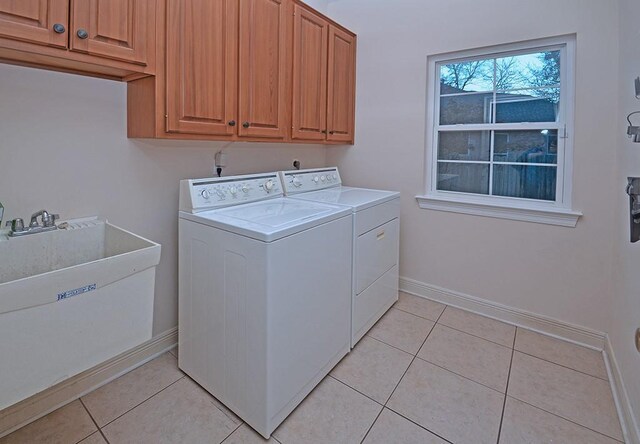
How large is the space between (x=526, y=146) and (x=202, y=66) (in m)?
2.12

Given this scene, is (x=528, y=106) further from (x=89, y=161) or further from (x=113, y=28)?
(x=89, y=161)

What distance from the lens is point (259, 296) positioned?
1.47 metres

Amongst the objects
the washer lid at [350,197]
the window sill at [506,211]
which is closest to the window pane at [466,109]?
the window sill at [506,211]

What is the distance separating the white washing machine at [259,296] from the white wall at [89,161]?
0.24m

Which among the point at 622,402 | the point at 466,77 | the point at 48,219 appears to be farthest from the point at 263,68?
the point at 622,402

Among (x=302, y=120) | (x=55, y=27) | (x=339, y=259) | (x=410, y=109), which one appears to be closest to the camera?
(x=55, y=27)

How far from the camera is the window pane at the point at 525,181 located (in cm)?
230

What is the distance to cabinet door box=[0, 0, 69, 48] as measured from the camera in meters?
1.14

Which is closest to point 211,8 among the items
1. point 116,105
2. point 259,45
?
point 259,45

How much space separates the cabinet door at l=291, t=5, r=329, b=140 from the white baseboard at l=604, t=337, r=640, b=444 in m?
2.27

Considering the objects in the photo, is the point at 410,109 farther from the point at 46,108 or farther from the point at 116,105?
the point at 46,108

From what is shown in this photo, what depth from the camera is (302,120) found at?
96.5 inches

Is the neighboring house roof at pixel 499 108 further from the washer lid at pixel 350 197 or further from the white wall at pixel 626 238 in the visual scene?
the washer lid at pixel 350 197

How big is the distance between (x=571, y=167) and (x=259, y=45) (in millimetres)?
2065
